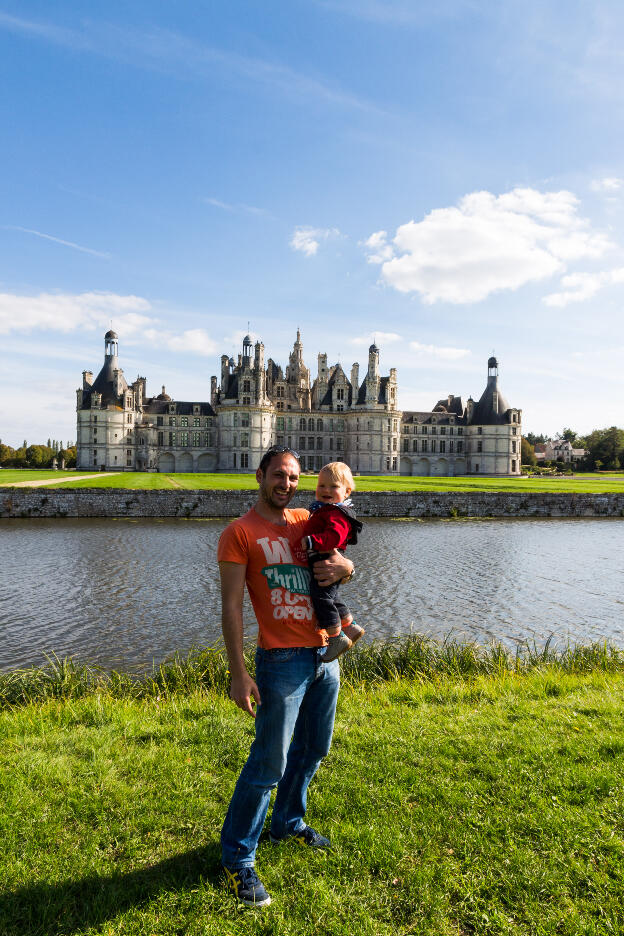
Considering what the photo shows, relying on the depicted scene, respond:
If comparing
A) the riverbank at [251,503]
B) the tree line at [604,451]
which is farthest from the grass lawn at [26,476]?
the tree line at [604,451]

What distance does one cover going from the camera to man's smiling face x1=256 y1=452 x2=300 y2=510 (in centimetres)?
347

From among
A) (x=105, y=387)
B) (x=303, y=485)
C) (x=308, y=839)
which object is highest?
(x=105, y=387)

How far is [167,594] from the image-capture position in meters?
14.7

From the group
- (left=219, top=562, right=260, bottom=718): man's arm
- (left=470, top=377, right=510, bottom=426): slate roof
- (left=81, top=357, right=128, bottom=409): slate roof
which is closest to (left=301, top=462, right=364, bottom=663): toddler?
(left=219, top=562, right=260, bottom=718): man's arm

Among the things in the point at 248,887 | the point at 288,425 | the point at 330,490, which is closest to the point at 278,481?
the point at 330,490

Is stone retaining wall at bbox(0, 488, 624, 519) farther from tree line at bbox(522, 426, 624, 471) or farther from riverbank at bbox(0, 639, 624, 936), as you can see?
tree line at bbox(522, 426, 624, 471)

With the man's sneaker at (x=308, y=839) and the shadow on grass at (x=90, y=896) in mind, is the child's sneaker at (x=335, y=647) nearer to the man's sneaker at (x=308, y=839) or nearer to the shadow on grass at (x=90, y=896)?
the man's sneaker at (x=308, y=839)

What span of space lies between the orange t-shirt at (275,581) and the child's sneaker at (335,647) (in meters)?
0.07

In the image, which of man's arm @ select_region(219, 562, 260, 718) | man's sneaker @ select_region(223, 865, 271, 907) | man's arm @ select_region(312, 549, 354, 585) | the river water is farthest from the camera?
the river water

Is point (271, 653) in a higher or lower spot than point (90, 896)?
higher

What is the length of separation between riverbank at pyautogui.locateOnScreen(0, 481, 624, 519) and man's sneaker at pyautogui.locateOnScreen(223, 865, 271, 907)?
1148 inches

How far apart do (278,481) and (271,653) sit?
1.00m

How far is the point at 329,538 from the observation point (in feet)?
11.2

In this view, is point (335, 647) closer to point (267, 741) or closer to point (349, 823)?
point (267, 741)
